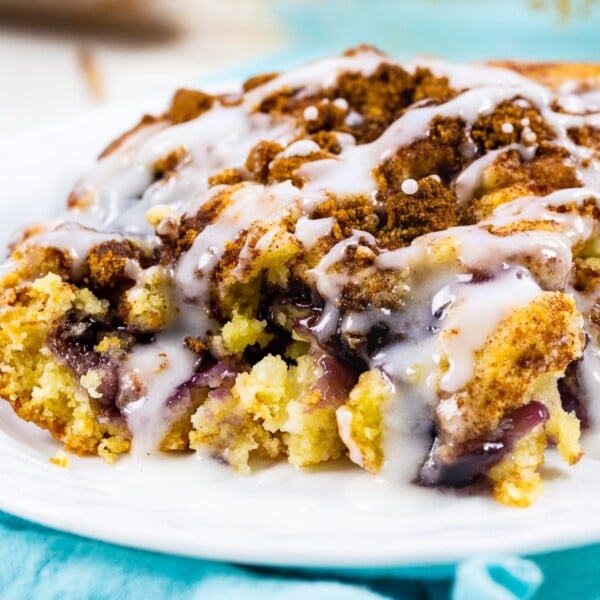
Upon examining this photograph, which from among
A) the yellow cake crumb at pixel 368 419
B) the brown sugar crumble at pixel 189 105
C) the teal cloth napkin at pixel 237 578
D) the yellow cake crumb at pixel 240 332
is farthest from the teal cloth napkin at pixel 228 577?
the brown sugar crumble at pixel 189 105

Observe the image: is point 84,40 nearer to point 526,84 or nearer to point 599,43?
point 599,43

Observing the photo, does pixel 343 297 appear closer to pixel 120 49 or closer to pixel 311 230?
pixel 311 230

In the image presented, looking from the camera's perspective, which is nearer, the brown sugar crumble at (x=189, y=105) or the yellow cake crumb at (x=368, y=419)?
the yellow cake crumb at (x=368, y=419)

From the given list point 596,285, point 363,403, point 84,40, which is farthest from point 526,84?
point 84,40

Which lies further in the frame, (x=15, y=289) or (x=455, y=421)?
(x=15, y=289)

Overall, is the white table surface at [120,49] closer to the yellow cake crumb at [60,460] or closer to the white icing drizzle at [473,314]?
the yellow cake crumb at [60,460]

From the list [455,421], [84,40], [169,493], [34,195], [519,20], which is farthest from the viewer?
[84,40]

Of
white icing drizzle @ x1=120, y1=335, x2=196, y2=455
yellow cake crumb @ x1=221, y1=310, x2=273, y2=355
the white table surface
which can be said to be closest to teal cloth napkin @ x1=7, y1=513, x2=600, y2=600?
white icing drizzle @ x1=120, y1=335, x2=196, y2=455

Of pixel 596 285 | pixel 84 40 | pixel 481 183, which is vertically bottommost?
pixel 84 40
